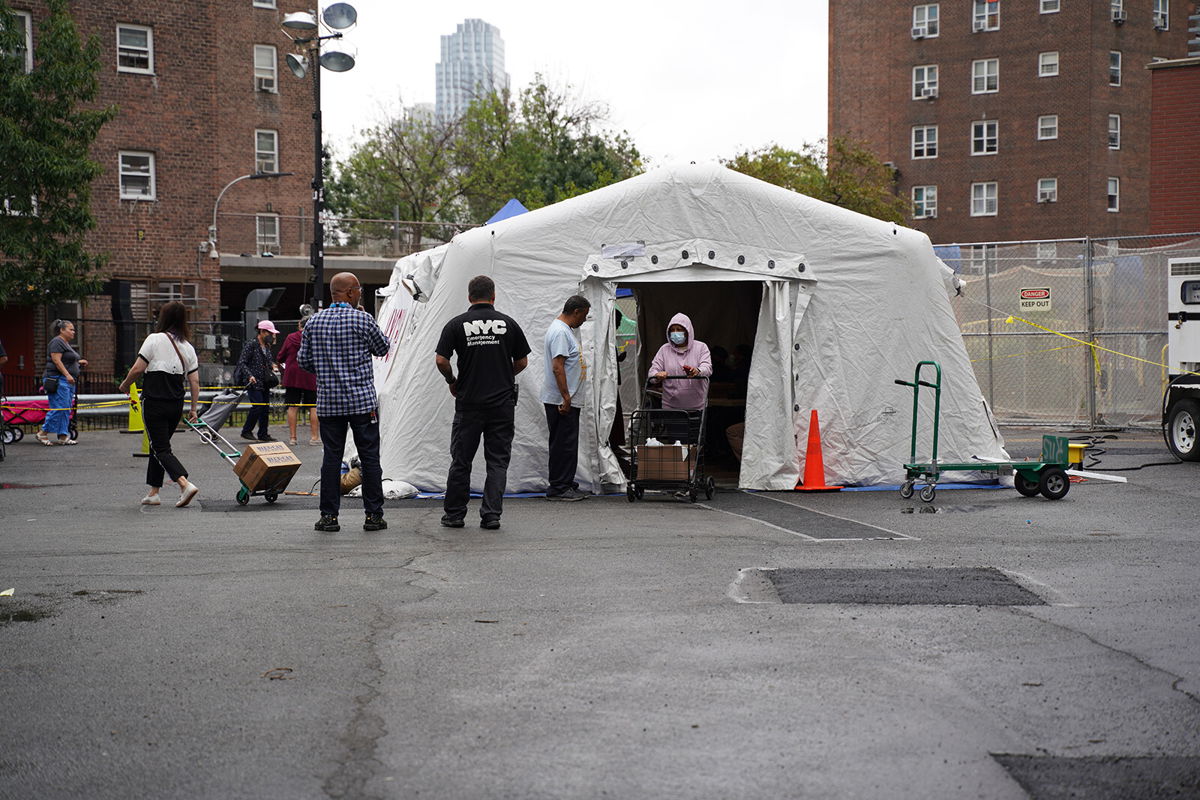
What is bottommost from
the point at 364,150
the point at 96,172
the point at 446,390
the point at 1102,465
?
the point at 1102,465

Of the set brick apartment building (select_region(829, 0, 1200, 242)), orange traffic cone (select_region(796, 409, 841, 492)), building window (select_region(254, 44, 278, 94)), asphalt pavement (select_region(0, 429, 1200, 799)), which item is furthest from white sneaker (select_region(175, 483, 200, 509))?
brick apartment building (select_region(829, 0, 1200, 242))

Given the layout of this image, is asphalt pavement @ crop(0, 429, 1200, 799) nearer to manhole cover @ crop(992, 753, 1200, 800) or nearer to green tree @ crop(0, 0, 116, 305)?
manhole cover @ crop(992, 753, 1200, 800)

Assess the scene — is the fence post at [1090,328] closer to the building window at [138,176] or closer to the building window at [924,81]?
the building window at [138,176]

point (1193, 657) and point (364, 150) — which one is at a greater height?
point (364, 150)

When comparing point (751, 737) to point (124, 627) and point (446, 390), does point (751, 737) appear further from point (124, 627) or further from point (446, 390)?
point (446, 390)

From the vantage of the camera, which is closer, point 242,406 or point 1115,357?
point 1115,357

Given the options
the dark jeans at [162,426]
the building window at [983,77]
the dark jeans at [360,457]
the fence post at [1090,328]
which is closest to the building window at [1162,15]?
the building window at [983,77]

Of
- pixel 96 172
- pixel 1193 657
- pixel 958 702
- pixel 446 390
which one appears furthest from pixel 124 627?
pixel 96 172

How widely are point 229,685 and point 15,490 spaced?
972cm

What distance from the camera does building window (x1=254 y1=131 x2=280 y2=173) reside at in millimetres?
51219

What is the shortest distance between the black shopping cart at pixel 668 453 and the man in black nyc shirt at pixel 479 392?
7.08 ft

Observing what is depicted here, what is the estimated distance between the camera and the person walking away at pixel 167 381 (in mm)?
11836

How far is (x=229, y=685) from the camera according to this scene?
534 cm

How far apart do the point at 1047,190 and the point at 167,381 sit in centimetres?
4652
